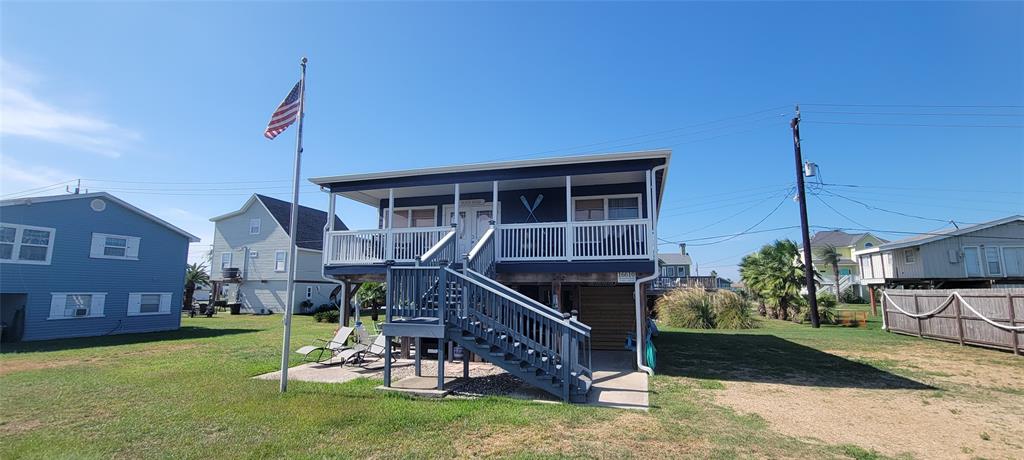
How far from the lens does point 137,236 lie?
19469 mm

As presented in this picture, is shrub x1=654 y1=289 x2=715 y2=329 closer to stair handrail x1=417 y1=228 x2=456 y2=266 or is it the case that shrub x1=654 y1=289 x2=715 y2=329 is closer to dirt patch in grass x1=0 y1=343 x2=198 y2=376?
stair handrail x1=417 y1=228 x2=456 y2=266

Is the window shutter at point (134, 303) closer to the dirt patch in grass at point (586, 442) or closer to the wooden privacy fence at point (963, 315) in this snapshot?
the dirt patch in grass at point (586, 442)

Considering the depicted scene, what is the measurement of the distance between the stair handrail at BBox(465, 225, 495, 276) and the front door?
2.54 metres

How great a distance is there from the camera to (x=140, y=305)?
63.5 ft

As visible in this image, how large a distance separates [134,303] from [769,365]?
23.6m

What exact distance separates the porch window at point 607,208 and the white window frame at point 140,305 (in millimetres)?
19150

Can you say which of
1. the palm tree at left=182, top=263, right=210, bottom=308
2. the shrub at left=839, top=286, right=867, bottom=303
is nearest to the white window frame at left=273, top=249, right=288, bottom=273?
the palm tree at left=182, top=263, right=210, bottom=308

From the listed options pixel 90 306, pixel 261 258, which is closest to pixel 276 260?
pixel 261 258

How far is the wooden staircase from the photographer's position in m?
6.99

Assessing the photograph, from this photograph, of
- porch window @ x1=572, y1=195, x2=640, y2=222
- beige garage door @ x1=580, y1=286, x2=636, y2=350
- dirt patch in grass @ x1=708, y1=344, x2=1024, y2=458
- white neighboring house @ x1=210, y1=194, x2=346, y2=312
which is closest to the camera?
dirt patch in grass @ x1=708, y1=344, x2=1024, y2=458

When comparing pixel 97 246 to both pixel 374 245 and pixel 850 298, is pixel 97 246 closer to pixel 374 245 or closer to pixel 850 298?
pixel 374 245

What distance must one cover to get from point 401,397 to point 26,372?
8.32m

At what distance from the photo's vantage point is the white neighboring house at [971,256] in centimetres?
2231

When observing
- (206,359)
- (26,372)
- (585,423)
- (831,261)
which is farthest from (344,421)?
(831,261)
